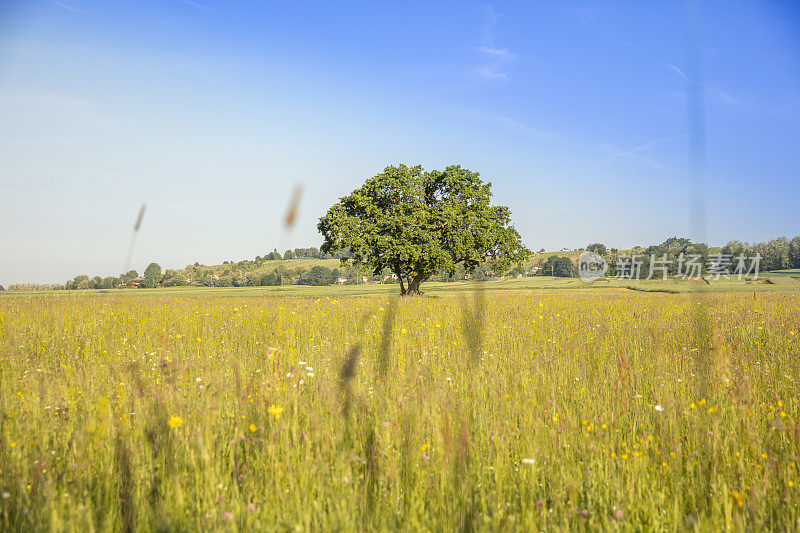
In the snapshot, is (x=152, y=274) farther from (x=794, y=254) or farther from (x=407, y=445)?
(x=794, y=254)

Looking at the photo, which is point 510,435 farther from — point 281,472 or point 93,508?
point 93,508

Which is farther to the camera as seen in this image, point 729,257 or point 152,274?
point 729,257

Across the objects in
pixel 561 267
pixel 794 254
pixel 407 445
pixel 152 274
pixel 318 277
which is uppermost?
pixel 794 254

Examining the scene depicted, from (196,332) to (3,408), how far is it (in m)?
4.93

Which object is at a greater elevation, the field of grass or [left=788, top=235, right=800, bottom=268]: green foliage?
[left=788, top=235, right=800, bottom=268]: green foliage

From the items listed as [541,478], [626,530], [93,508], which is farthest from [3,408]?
[626,530]

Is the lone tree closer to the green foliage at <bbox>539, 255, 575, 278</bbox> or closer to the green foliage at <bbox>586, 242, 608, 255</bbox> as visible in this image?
the green foliage at <bbox>539, 255, 575, 278</bbox>

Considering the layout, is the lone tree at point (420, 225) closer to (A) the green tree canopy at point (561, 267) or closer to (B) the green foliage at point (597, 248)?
(A) the green tree canopy at point (561, 267)

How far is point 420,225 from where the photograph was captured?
27.9m

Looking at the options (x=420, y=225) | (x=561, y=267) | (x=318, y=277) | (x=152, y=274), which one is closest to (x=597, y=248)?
(x=561, y=267)

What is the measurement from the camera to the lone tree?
27.5 metres

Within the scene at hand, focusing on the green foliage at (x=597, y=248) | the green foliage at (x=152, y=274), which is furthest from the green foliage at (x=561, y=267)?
the green foliage at (x=152, y=274)

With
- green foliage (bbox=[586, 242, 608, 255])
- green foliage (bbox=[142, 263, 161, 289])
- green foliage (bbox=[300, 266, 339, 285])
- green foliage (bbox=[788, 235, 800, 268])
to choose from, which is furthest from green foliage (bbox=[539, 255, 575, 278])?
green foliage (bbox=[142, 263, 161, 289])

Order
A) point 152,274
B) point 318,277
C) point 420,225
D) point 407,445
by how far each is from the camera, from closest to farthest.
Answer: point 407,445 < point 152,274 < point 420,225 < point 318,277
